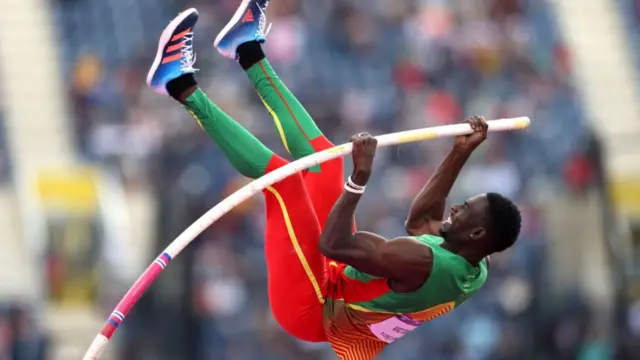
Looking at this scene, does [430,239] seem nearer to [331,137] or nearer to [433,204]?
[433,204]

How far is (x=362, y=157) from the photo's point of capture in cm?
716

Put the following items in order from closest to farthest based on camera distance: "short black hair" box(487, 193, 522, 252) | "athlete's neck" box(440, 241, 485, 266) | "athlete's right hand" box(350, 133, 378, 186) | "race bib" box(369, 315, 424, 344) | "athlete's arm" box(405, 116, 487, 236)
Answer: "athlete's right hand" box(350, 133, 378, 186)
"short black hair" box(487, 193, 522, 252)
"athlete's neck" box(440, 241, 485, 266)
"race bib" box(369, 315, 424, 344)
"athlete's arm" box(405, 116, 487, 236)

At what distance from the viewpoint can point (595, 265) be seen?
12766mm

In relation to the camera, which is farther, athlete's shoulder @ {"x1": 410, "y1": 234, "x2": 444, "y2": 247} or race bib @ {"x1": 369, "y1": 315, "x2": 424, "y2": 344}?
race bib @ {"x1": 369, "y1": 315, "x2": 424, "y2": 344}

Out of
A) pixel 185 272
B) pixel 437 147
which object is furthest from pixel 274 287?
pixel 437 147

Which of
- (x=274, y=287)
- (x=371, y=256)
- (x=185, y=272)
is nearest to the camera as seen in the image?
(x=371, y=256)

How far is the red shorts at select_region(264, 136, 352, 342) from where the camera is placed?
25.3ft

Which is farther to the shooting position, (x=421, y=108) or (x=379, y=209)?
(x=421, y=108)

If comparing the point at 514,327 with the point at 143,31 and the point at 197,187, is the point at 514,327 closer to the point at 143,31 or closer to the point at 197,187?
the point at 197,187

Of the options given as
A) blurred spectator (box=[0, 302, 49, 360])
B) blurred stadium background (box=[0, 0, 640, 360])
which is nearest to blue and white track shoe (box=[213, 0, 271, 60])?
blurred stadium background (box=[0, 0, 640, 360])

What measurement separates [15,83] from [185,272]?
22.3 feet

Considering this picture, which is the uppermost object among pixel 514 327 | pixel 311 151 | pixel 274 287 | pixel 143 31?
pixel 143 31

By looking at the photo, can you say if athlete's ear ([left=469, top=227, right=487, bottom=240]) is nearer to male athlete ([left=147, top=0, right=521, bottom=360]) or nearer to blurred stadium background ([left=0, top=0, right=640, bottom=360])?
male athlete ([left=147, top=0, right=521, bottom=360])

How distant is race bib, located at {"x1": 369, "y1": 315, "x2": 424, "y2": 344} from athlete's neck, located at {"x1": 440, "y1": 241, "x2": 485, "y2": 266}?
53 cm
